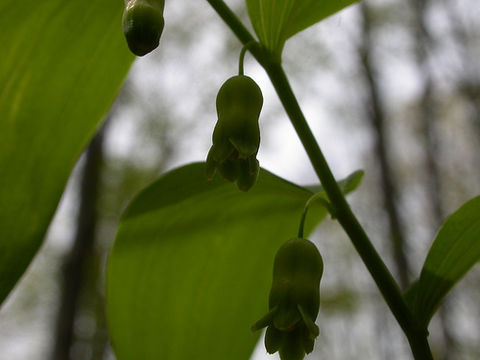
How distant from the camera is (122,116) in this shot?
682 cm

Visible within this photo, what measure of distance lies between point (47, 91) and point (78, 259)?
3230mm

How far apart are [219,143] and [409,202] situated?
27.2 feet

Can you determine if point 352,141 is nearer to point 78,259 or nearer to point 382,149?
point 382,149

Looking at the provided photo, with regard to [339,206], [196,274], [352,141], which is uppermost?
[339,206]

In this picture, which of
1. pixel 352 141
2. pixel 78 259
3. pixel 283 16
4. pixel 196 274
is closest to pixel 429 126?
pixel 352 141

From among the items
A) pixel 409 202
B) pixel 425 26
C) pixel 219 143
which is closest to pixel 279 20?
pixel 219 143

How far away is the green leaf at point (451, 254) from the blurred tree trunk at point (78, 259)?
3249mm

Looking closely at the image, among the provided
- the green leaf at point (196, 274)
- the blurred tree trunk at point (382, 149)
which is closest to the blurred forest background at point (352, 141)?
the blurred tree trunk at point (382, 149)

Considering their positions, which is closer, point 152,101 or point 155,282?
point 155,282

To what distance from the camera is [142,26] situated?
16.0 inches

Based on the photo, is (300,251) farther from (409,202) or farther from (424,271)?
(409,202)

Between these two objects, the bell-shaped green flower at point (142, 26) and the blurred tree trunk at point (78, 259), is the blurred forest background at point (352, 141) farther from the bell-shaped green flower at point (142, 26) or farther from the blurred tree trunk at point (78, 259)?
the bell-shaped green flower at point (142, 26)

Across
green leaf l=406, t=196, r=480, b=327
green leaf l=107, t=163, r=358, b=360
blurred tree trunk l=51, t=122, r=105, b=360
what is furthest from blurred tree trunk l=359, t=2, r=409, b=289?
green leaf l=406, t=196, r=480, b=327

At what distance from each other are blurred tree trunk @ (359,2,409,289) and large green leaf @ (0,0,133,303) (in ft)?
16.9
